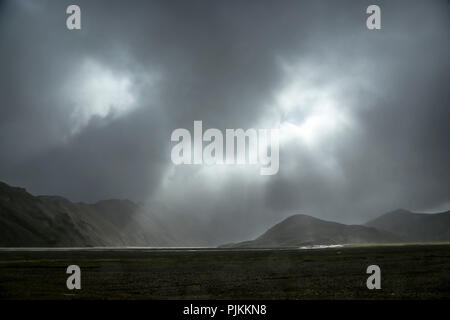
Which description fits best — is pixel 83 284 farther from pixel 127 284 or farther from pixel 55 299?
pixel 55 299

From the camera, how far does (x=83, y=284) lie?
117 ft

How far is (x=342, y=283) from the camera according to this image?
34031 millimetres
